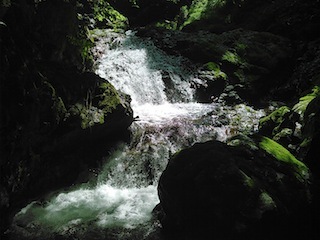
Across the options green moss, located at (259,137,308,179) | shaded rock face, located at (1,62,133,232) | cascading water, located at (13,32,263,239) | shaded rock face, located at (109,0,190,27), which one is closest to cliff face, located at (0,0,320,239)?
shaded rock face, located at (1,62,133,232)

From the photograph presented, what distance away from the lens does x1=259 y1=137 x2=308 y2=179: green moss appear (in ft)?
15.6

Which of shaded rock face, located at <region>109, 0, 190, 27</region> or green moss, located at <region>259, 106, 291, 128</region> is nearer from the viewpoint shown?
green moss, located at <region>259, 106, 291, 128</region>

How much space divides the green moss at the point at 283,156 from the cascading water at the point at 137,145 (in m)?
2.37

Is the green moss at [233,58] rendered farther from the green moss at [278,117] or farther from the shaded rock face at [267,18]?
the green moss at [278,117]

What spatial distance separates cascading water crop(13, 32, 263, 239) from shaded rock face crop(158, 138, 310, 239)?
3.07 ft

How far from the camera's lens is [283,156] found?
4910mm

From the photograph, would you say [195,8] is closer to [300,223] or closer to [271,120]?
[271,120]

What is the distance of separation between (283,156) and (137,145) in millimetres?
4074

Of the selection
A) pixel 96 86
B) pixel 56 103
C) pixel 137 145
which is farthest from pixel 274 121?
pixel 56 103

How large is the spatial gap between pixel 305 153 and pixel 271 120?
2646mm

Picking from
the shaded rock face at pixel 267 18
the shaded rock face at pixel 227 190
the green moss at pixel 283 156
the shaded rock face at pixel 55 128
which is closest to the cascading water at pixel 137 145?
the shaded rock face at pixel 55 128

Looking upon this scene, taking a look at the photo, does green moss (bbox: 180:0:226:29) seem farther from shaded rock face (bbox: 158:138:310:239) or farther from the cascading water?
shaded rock face (bbox: 158:138:310:239)

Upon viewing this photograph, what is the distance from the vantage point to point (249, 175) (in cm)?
423

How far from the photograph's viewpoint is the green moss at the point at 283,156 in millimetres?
4742
